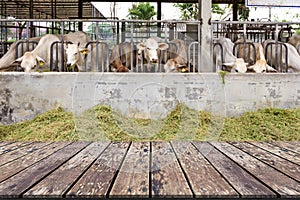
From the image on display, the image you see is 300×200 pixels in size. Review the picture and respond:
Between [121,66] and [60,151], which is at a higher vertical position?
[121,66]

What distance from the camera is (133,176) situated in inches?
59.7

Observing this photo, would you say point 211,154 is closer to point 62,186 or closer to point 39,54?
point 62,186

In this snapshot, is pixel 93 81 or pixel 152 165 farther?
pixel 93 81

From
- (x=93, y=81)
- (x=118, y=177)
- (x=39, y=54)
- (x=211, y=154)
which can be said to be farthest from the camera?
(x=39, y=54)

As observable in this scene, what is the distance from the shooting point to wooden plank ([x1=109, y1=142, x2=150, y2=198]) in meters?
1.30

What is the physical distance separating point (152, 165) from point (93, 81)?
302cm

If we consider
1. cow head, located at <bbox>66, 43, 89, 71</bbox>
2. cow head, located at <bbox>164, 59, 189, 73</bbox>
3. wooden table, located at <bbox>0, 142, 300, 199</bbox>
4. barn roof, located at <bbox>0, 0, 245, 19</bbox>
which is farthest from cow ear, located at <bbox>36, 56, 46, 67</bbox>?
wooden table, located at <bbox>0, 142, 300, 199</bbox>

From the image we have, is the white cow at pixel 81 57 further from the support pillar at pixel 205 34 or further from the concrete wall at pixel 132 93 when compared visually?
the support pillar at pixel 205 34

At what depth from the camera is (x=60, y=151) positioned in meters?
2.05

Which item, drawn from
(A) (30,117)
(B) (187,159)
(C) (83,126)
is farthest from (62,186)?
(A) (30,117)

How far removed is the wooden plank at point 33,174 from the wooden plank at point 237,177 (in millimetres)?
693

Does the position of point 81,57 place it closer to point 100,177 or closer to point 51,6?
point 100,177

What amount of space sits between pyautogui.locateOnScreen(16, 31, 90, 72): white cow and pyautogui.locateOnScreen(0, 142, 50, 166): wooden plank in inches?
120

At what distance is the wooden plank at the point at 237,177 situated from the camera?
1287mm
